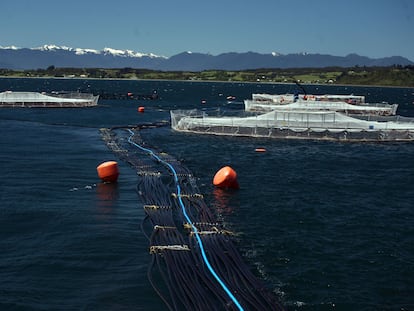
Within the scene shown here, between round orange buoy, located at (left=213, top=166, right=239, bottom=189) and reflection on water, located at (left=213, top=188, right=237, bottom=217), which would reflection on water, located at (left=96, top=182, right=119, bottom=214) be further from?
round orange buoy, located at (left=213, top=166, right=239, bottom=189)

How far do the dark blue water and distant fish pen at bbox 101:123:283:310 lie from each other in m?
0.63

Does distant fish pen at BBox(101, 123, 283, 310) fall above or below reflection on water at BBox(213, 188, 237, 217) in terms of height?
above

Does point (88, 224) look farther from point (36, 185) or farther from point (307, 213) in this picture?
point (307, 213)

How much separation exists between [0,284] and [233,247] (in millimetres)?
9935

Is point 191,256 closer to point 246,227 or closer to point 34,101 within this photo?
point 246,227

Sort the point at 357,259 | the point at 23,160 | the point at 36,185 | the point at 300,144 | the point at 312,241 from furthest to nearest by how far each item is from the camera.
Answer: the point at 300,144 → the point at 23,160 → the point at 36,185 → the point at 312,241 → the point at 357,259

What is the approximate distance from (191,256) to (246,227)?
583 cm

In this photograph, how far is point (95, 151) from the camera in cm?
5191

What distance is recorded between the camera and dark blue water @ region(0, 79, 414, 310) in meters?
19.4

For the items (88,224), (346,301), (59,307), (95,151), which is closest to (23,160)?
(95,151)

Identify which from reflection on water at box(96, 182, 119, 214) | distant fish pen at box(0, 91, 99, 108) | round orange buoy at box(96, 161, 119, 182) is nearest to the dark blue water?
reflection on water at box(96, 182, 119, 214)

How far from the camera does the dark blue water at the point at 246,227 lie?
63.7ft

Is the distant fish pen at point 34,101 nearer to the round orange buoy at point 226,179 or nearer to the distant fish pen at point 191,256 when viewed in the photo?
the distant fish pen at point 191,256

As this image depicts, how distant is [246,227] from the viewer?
27344mm
